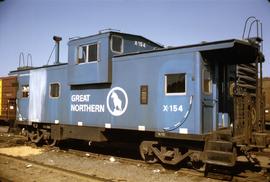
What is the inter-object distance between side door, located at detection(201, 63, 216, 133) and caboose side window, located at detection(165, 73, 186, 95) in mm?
563

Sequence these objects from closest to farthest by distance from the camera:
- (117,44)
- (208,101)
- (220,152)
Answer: (220,152) < (208,101) < (117,44)

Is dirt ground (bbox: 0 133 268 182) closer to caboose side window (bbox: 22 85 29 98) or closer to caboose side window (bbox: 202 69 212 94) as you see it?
caboose side window (bbox: 202 69 212 94)

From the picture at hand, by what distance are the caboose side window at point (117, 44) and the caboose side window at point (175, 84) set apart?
8.86 feet

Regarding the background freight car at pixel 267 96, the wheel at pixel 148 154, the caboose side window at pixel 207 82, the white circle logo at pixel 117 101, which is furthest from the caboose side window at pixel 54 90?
the background freight car at pixel 267 96

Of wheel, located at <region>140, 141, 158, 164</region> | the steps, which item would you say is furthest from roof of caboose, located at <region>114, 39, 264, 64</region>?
wheel, located at <region>140, 141, 158, 164</region>

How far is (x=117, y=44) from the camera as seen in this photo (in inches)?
474

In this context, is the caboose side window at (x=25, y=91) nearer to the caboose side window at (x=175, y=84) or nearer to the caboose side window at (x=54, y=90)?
the caboose side window at (x=54, y=90)

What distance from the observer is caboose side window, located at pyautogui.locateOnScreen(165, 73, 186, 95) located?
9.60 metres

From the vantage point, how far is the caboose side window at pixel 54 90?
46.2 feet

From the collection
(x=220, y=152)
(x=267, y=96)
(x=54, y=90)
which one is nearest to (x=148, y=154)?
(x=220, y=152)

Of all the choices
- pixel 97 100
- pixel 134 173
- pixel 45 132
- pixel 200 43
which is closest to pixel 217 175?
pixel 134 173

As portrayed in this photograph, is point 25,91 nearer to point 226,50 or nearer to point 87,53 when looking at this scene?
point 87,53

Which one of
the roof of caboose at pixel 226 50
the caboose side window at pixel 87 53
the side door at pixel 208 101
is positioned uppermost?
the caboose side window at pixel 87 53

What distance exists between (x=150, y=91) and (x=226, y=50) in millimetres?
2592
